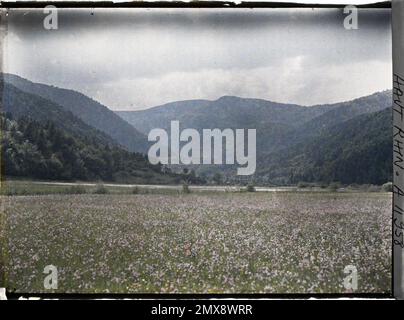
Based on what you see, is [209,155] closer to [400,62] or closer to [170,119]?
[170,119]

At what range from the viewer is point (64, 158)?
19.6 ft

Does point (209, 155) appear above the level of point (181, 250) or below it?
above

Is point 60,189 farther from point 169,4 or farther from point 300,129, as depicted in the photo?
point 300,129

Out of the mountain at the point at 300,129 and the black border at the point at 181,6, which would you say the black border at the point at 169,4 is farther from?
the mountain at the point at 300,129

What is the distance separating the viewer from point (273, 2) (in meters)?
5.77

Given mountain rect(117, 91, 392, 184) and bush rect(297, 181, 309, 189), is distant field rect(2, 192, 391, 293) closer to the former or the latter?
bush rect(297, 181, 309, 189)

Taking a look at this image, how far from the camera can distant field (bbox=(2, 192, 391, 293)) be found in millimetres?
5824

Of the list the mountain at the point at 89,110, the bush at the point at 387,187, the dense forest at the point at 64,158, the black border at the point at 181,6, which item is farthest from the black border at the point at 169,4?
the bush at the point at 387,187

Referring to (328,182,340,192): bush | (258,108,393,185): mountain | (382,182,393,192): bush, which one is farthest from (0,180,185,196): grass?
(382,182,393,192): bush

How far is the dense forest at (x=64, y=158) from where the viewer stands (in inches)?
231

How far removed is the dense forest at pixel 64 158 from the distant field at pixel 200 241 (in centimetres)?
23

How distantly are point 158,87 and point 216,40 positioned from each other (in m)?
0.79
